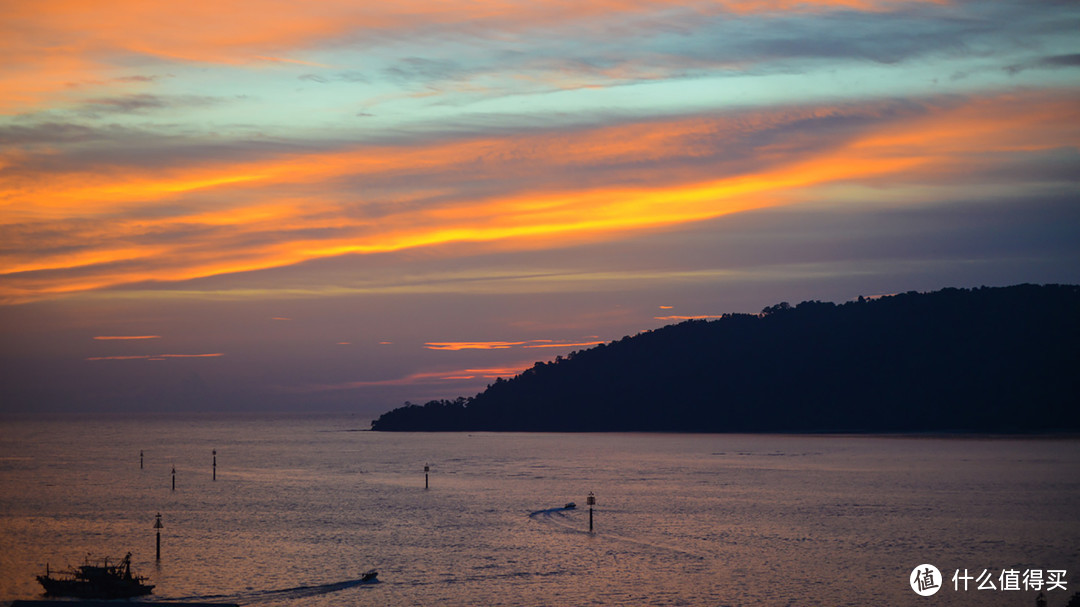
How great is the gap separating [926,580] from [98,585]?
58173mm

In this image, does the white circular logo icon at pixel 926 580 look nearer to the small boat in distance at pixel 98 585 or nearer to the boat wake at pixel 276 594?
the boat wake at pixel 276 594

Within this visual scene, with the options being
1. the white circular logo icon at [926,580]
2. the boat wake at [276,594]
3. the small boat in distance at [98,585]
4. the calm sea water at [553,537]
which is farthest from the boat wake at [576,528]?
the small boat in distance at [98,585]

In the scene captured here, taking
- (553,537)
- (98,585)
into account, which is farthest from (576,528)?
(98,585)

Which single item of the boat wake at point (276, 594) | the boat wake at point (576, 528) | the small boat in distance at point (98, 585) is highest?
the small boat in distance at point (98, 585)

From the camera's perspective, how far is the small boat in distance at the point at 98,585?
2606 inches

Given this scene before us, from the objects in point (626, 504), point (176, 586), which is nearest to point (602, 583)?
point (176, 586)

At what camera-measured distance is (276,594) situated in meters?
68.6

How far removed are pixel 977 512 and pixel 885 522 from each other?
55.0ft

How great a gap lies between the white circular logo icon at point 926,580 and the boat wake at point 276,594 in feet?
128

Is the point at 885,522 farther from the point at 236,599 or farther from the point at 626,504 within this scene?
the point at 236,599

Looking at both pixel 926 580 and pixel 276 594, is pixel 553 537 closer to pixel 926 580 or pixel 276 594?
pixel 276 594

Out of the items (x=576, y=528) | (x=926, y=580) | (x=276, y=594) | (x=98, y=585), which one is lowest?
(x=576, y=528)

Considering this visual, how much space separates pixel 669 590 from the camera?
228 ft

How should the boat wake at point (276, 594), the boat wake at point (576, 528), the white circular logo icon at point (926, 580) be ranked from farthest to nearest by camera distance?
the boat wake at point (576, 528), the white circular logo icon at point (926, 580), the boat wake at point (276, 594)
